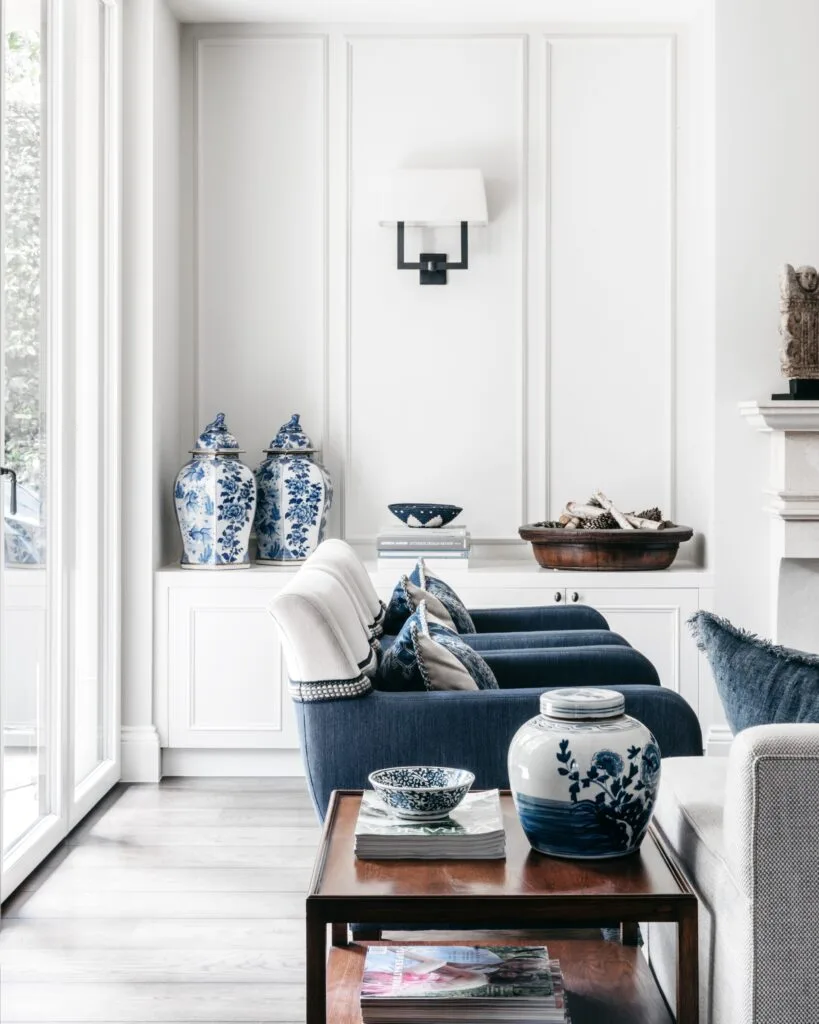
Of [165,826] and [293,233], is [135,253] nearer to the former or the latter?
[293,233]

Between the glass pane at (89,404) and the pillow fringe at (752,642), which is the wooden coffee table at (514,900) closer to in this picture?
the pillow fringe at (752,642)

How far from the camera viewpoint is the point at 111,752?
13.5 ft

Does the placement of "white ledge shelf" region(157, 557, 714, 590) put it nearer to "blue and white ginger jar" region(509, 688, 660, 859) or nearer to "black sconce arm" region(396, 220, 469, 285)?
"black sconce arm" region(396, 220, 469, 285)

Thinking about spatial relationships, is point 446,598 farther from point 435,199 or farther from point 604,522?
point 435,199

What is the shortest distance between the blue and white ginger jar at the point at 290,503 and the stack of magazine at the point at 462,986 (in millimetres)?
2544

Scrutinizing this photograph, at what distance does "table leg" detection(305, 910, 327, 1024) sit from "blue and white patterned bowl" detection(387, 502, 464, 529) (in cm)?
278

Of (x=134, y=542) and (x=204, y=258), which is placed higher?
(x=204, y=258)

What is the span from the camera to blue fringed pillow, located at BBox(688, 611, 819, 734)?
5.43 ft

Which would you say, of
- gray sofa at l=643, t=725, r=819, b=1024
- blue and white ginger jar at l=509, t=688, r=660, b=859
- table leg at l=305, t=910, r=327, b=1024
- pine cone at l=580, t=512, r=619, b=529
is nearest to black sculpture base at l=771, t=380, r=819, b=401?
pine cone at l=580, t=512, r=619, b=529

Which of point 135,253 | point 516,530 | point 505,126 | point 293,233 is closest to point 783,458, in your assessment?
point 516,530

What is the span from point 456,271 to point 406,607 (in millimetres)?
1827

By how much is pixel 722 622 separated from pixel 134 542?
9.11 feet

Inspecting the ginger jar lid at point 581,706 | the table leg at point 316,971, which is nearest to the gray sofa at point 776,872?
the ginger jar lid at point 581,706

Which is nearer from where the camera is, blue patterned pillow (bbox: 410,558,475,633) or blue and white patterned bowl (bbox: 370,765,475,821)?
blue and white patterned bowl (bbox: 370,765,475,821)
